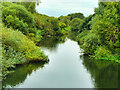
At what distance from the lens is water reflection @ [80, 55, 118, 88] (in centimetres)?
1411

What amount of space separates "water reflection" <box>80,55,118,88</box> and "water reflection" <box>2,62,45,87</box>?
18.4 ft

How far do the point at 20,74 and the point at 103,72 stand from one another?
817 centimetres

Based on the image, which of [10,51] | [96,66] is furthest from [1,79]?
[96,66]

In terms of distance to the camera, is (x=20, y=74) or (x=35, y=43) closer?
(x=20, y=74)

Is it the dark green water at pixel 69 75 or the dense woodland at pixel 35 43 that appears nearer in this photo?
the dark green water at pixel 69 75

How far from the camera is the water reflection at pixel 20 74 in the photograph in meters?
14.1

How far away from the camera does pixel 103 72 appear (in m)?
17.4

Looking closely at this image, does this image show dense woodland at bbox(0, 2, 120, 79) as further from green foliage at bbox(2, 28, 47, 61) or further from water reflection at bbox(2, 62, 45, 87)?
water reflection at bbox(2, 62, 45, 87)

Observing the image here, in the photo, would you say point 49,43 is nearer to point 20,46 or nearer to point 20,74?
point 20,46

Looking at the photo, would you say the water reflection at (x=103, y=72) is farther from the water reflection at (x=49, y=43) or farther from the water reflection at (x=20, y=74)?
the water reflection at (x=49, y=43)

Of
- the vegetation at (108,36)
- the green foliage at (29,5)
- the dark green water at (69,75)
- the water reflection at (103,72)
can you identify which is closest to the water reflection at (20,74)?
the dark green water at (69,75)

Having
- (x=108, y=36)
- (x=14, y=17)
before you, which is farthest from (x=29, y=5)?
(x=108, y=36)

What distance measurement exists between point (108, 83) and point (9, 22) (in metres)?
18.1

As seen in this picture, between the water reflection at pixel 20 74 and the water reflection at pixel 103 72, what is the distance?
5621mm
